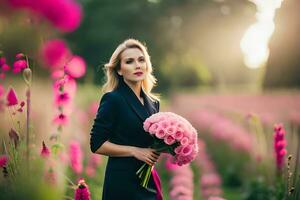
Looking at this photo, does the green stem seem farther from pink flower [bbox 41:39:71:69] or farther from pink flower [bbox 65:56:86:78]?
pink flower [bbox 41:39:71:69]

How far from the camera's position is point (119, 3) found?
117 ft

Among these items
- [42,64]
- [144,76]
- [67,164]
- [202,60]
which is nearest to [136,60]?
[144,76]

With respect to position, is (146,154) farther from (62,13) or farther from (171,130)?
(62,13)

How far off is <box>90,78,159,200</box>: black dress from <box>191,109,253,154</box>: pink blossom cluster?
5.74m

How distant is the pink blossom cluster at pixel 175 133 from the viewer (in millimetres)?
3428

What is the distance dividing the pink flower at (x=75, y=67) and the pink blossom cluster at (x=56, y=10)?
1.89 m

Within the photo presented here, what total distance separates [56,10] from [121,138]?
1.44 meters

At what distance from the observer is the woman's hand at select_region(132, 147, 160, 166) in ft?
11.3

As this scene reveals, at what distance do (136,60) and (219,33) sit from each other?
102 ft

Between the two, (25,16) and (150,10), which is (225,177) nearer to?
(25,16)

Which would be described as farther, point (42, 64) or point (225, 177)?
point (225, 177)

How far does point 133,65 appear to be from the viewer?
3686 mm

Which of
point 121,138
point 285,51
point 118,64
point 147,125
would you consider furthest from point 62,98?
point 285,51

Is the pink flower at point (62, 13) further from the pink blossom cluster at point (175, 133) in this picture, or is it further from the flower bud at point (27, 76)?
the pink blossom cluster at point (175, 133)
